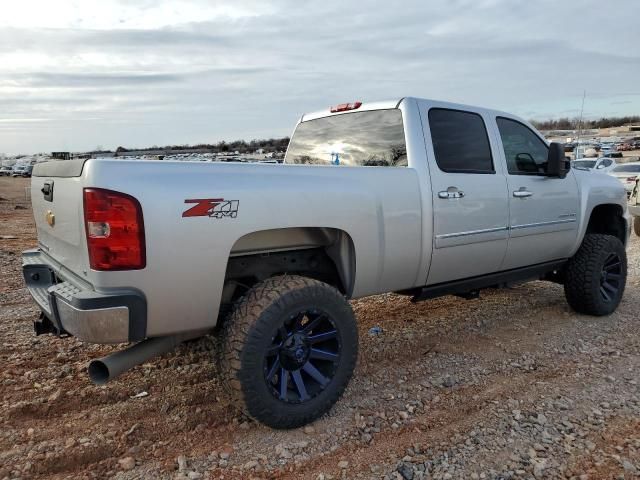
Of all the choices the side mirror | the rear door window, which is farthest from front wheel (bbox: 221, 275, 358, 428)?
the side mirror

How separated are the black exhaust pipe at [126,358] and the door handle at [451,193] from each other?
202 centimetres

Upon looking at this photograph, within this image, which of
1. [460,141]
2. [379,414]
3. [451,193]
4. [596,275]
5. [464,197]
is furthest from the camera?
[596,275]

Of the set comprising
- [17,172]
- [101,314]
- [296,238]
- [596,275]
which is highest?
[296,238]

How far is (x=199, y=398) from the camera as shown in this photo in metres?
3.52

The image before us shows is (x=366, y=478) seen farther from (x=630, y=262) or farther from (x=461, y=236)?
(x=630, y=262)

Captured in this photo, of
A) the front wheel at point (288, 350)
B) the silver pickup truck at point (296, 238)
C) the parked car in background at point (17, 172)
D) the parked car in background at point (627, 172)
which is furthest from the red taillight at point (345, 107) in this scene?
the parked car in background at point (17, 172)

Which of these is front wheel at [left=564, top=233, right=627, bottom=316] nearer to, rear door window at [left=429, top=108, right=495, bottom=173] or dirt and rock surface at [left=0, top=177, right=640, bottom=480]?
dirt and rock surface at [left=0, top=177, right=640, bottom=480]

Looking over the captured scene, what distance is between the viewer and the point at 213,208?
275 cm

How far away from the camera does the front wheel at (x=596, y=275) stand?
16.9 ft

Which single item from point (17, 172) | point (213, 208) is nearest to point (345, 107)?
point (213, 208)

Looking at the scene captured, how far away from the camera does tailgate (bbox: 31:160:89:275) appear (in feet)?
8.82

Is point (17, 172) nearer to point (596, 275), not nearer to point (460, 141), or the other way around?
point (460, 141)

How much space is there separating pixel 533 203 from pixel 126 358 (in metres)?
3.51

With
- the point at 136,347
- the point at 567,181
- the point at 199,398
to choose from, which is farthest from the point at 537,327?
the point at 136,347
